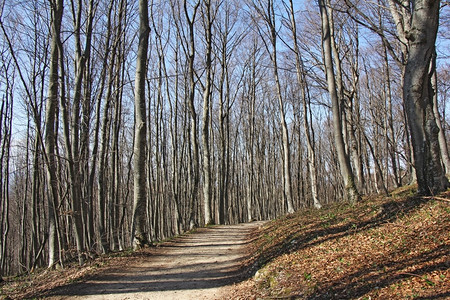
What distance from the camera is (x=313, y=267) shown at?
5.04 m

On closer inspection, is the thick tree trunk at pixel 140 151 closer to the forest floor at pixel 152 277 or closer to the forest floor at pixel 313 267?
the forest floor at pixel 152 277

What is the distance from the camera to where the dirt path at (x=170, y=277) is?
5352 millimetres

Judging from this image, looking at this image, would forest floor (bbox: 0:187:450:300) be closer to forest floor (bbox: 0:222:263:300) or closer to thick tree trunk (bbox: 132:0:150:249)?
forest floor (bbox: 0:222:263:300)

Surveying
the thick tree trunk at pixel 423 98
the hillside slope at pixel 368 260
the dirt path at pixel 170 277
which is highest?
the thick tree trunk at pixel 423 98

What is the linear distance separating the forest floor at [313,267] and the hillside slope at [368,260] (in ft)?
0.04

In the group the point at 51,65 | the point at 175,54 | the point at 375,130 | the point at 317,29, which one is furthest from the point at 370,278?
the point at 375,130

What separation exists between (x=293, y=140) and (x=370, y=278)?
3113 cm

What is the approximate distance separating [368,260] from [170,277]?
3.71 m

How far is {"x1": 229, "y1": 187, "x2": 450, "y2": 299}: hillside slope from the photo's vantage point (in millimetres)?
3523

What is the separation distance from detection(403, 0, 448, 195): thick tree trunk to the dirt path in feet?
14.2

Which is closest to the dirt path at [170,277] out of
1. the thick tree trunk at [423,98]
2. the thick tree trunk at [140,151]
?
the thick tree trunk at [140,151]

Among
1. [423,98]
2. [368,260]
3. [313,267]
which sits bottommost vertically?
[313,267]

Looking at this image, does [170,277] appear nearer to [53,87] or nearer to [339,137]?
[53,87]

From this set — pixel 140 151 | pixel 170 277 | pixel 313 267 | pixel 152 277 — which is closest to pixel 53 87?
pixel 140 151
